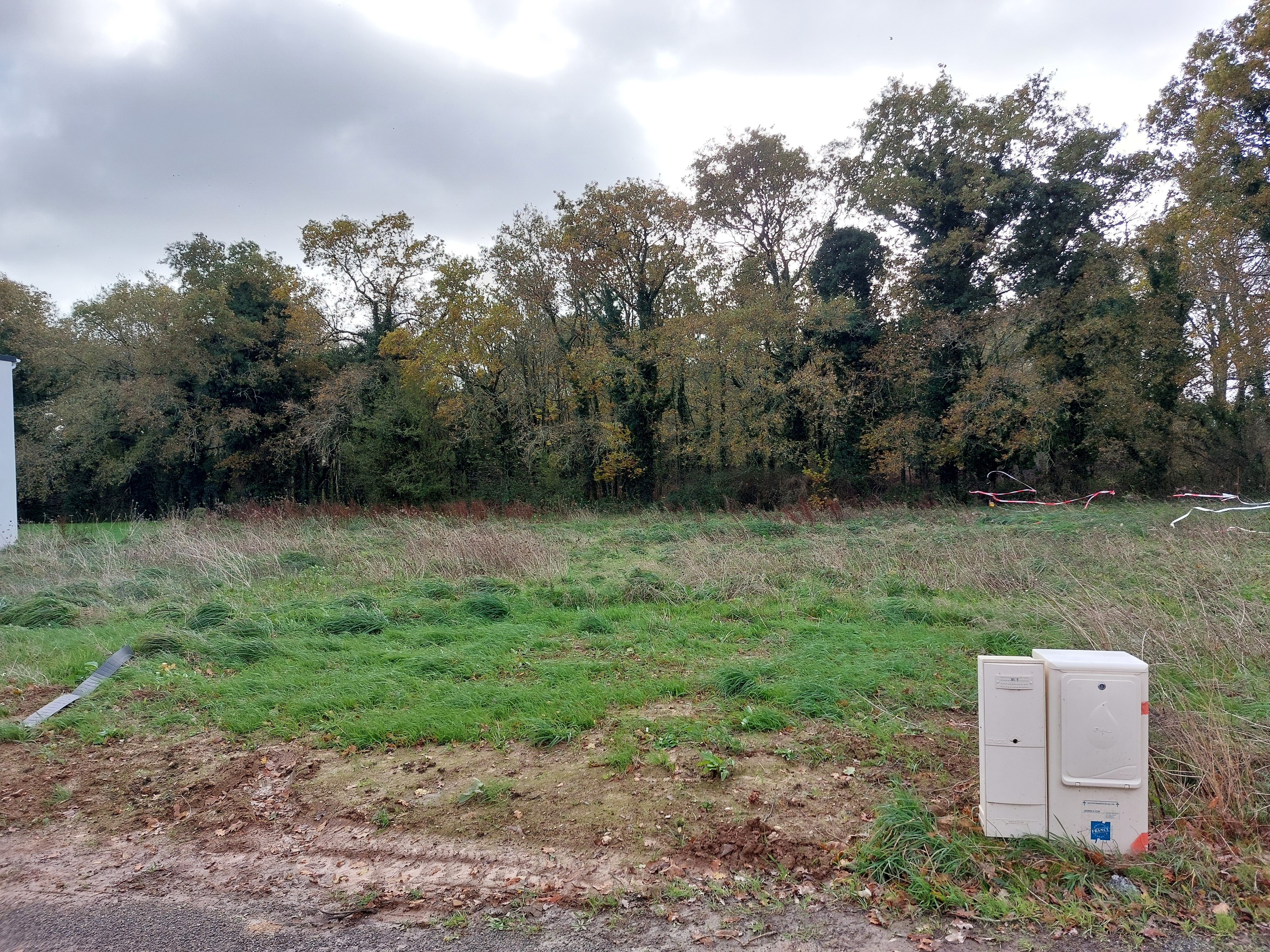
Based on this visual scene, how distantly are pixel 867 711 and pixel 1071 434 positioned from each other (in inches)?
970

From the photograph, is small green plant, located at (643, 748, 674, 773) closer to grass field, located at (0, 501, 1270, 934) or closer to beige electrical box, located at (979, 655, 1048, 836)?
grass field, located at (0, 501, 1270, 934)

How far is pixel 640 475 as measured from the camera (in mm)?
28000

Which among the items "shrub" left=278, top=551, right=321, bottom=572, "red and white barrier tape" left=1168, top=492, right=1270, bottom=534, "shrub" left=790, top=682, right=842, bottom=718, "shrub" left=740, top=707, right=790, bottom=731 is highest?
"red and white barrier tape" left=1168, top=492, right=1270, bottom=534

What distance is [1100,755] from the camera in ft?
11.6

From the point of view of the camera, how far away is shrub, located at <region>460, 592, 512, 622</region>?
8.69m

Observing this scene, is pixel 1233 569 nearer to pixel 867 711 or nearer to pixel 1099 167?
pixel 867 711

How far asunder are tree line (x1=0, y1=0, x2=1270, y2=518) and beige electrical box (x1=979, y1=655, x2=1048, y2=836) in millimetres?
21063

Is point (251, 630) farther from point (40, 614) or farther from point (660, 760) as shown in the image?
point (660, 760)

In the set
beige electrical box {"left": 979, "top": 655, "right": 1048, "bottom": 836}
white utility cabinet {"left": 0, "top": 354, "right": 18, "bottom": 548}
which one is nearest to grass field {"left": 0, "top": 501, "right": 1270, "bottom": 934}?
beige electrical box {"left": 979, "top": 655, "right": 1048, "bottom": 836}

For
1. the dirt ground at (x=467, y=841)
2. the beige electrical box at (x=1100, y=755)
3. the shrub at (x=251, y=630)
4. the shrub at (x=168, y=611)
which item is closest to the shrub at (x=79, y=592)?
the shrub at (x=168, y=611)

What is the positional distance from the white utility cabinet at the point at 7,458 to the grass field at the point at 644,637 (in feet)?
23.0

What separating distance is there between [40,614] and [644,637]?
7676 millimetres

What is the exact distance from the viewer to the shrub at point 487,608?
869cm

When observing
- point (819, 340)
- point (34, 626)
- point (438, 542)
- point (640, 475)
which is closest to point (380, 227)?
point (640, 475)
